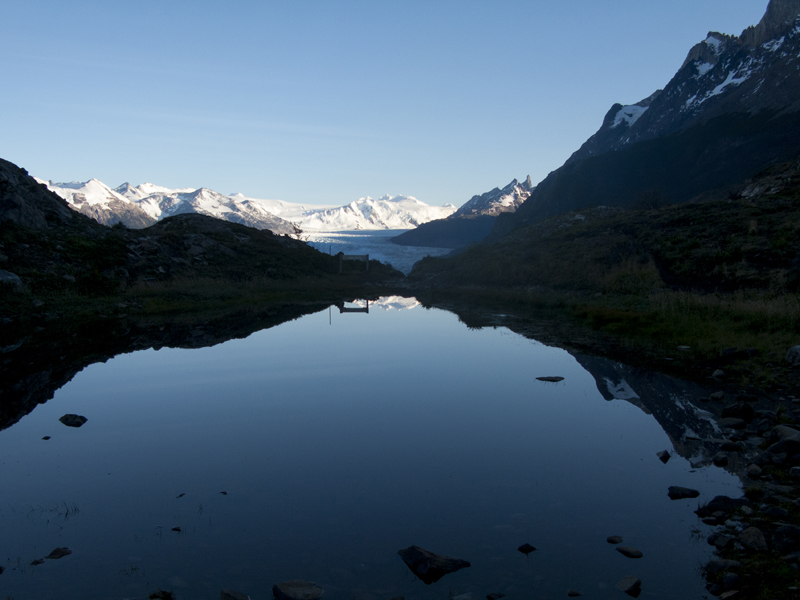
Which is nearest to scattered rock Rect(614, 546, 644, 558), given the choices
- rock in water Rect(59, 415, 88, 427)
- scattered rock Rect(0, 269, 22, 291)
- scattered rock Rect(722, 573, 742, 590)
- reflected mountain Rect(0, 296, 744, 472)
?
scattered rock Rect(722, 573, 742, 590)

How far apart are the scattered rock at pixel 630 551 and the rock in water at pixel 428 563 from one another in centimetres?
167

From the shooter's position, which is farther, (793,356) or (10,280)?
(10,280)

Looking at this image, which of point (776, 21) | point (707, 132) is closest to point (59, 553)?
point (707, 132)

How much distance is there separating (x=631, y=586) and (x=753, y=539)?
165 centimetres

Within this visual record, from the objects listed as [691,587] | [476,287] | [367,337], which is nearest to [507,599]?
[691,587]

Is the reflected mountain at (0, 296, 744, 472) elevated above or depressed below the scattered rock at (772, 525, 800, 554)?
above

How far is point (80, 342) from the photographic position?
1738 centimetres

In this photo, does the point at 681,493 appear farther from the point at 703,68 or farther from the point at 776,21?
the point at 703,68

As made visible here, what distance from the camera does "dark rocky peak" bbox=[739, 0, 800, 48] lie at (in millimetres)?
103000

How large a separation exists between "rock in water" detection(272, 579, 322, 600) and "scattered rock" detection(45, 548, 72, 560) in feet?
7.79

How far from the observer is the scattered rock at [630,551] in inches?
207

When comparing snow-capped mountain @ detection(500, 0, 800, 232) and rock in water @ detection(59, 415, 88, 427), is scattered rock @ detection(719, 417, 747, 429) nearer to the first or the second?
rock in water @ detection(59, 415, 88, 427)

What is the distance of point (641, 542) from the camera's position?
554cm

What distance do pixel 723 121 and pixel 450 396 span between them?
11386cm
